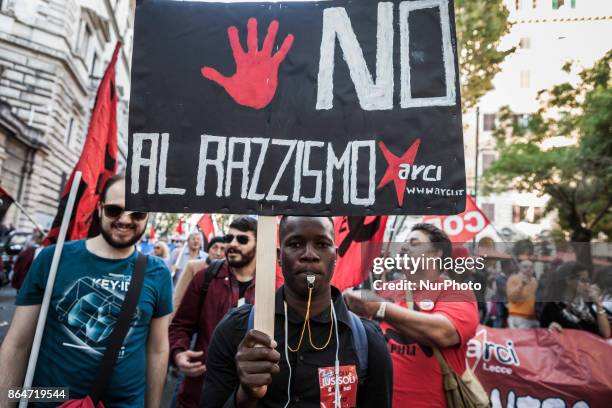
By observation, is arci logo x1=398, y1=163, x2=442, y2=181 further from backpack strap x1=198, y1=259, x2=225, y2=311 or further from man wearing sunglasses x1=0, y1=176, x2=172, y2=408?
backpack strap x1=198, y1=259, x2=225, y2=311

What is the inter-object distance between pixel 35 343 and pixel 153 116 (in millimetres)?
1318

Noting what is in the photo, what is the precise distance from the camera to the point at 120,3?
31625 millimetres

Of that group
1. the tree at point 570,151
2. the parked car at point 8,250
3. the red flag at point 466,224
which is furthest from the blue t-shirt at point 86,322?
the tree at point 570,151

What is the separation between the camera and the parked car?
10791mm

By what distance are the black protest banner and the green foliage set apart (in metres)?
16.3

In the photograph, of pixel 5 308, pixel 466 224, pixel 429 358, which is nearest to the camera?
pixel 429 358

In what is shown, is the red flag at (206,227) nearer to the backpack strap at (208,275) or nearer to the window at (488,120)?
the backpack strap at (208,275)

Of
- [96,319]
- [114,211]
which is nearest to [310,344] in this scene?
[96,319]

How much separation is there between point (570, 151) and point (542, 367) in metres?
15.9

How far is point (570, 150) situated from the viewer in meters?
17.7

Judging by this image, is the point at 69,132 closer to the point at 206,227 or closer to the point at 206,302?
Result: the point at 206,227

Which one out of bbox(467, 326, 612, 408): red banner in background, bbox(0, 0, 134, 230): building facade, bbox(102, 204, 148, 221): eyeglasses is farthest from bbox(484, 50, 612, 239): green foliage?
bbox(0, 0, 134, 230): building facade

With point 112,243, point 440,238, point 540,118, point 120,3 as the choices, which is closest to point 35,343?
point 112,243

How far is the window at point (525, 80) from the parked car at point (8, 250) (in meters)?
37.8
